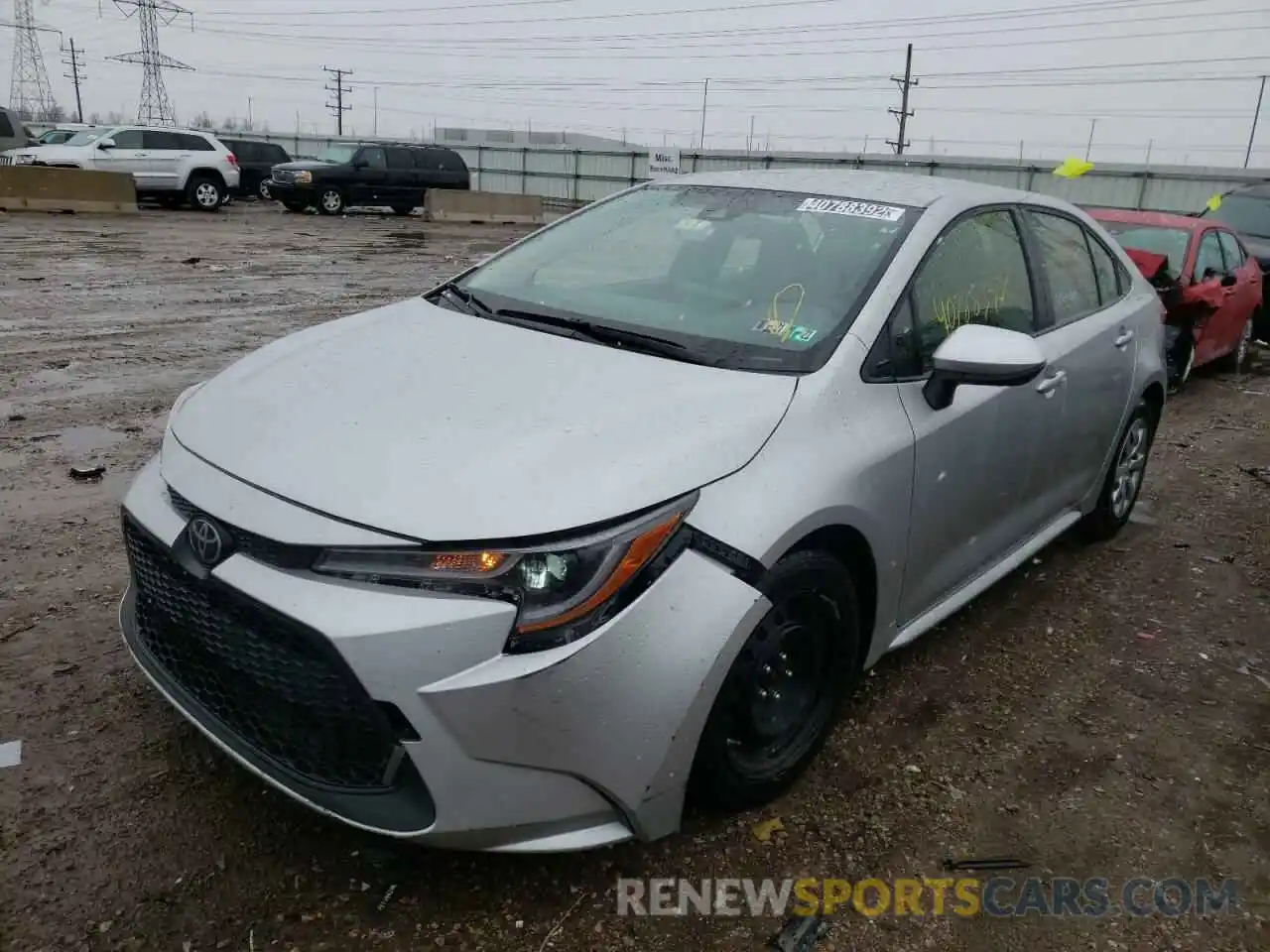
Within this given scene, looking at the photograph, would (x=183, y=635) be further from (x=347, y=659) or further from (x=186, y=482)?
(x=347, y=659)

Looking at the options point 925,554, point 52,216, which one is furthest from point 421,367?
point 52,216

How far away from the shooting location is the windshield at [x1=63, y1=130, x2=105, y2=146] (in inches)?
874

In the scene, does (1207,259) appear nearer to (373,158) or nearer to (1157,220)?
(1157,220)

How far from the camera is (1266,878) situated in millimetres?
2582

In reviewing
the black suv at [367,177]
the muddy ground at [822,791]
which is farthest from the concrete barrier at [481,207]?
the muddy ground at [822,791]

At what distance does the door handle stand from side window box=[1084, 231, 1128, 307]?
775 millimetres

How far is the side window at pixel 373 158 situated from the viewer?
24.5 meters

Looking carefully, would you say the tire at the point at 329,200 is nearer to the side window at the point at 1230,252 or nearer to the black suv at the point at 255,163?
the black suv at the point at 255,163

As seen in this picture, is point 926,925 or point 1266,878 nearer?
point 926,925

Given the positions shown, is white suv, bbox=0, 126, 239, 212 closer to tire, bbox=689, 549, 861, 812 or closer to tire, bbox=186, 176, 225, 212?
tire, bbox=186, 176, 225, 212

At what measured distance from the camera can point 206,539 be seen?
2.19m

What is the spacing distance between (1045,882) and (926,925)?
0.39 meters

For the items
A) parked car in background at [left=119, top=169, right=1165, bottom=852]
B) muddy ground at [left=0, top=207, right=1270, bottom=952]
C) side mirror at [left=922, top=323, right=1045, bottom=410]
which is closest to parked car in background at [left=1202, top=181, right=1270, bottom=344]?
muddy ground at [left=0, top=207, right=1270, bottom=952]

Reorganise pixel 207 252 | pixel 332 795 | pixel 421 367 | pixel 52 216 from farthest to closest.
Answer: pixel 52 216 → pixel 207 252 → pixel 421 367 → pixel 332 795
